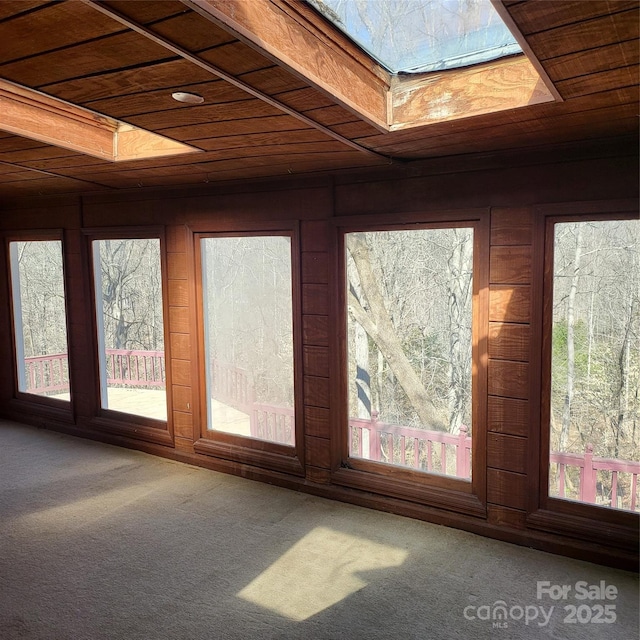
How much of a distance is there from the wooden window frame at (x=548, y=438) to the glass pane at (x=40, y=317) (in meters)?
4.10

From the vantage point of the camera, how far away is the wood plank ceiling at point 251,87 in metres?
1.51

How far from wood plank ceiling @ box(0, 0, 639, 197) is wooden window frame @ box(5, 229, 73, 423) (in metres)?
1.72

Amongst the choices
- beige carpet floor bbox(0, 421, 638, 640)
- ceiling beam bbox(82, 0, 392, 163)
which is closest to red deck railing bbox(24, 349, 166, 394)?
beige carpet floor bbox(0, 421, 638, 640)

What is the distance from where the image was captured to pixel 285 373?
407 centimetres

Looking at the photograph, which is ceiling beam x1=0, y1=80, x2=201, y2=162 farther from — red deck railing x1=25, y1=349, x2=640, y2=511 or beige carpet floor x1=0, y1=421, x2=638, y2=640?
beige carpet floor x1=0, y1=421, x2=638, y2=640

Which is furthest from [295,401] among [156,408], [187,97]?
[187,97]

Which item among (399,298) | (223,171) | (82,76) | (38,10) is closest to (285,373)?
(399,298)

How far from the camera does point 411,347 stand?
358 centimetres

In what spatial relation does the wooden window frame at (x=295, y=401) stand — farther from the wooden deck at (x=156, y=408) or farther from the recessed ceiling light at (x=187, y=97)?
the recessed ceiling light at (x=187, y=97)

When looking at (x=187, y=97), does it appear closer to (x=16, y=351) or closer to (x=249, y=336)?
(x=249, y=336)

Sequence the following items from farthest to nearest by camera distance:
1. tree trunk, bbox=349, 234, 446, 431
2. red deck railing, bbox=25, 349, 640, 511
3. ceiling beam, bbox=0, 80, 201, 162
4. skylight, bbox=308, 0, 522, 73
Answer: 1. tree trunk, bbox=349, 234, 446, 431
2. red deck railing, bbox=25, 349, 640, 511
3. ceiling beam, bbox=0, 80, 201, 162
4. skylight, bbox=308, 0, 522, 73

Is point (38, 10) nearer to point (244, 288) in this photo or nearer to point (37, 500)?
point (244, 288)

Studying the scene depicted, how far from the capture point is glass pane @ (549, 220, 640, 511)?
2.84 metres

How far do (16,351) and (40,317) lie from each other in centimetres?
49
